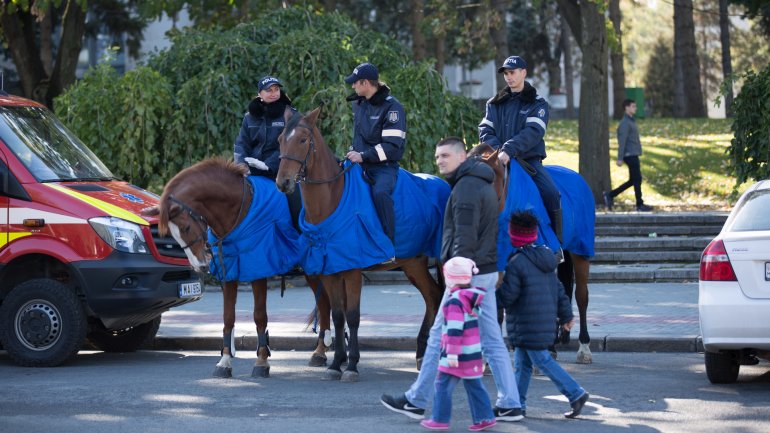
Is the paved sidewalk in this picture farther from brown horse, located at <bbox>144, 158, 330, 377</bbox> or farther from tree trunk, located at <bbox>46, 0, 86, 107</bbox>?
tree trunk, located at <bbox>46, 0, 86, 107</bbox>

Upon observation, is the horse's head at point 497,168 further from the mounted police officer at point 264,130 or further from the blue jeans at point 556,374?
the mounted police officer at point 264,130

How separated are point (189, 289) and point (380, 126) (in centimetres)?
246

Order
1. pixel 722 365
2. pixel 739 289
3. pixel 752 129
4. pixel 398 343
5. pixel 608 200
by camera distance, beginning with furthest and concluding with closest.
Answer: pixel 608 200
pixel 752 129
pixel 398 343
pixel 722 365
pixel 739 289

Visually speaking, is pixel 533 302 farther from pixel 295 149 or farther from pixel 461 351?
pixel 295 149

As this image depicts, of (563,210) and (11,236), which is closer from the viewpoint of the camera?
(563,210)

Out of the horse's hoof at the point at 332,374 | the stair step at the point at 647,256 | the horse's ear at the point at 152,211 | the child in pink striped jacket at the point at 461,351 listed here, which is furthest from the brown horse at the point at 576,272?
the stair step at the point at 647,256

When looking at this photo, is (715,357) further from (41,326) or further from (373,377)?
(41,326)

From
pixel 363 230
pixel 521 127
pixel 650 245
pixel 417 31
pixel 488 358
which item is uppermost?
pixel 417 31

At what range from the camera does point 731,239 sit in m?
8.74

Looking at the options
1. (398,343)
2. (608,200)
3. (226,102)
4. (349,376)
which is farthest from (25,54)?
(349,376)

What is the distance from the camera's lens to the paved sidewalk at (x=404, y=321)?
11.4 meters

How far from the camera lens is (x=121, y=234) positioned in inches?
423

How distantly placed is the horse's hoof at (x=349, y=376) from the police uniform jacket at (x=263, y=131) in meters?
2.06

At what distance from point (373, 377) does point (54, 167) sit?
374 cm
